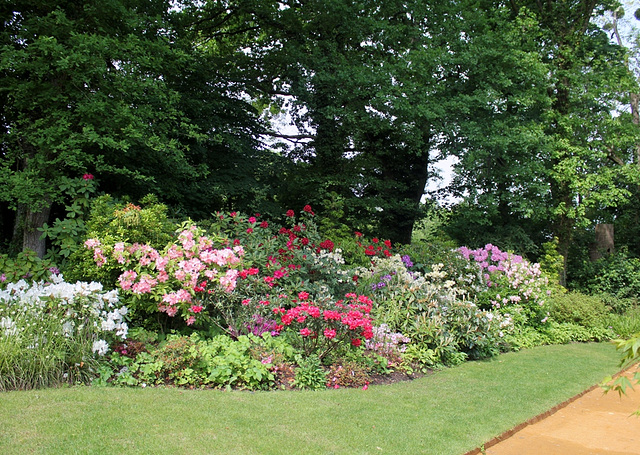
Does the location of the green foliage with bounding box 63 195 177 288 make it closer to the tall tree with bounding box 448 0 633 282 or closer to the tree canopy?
the tree canopy

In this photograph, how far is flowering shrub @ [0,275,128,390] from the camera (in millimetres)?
4277

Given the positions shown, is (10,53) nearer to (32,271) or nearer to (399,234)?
(32,271)

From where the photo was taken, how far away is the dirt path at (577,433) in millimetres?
3986

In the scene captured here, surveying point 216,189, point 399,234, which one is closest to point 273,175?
point 216,189

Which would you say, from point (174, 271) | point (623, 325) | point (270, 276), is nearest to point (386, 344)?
point (270, 276)

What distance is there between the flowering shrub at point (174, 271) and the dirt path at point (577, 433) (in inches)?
128

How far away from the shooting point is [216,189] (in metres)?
10.6

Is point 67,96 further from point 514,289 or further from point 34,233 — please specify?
point 514,289

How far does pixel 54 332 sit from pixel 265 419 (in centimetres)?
221

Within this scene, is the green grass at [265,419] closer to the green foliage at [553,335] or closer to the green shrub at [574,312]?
the green foliage at [553,335]

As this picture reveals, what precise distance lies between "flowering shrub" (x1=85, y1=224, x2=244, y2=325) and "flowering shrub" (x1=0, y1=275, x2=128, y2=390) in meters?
0.44

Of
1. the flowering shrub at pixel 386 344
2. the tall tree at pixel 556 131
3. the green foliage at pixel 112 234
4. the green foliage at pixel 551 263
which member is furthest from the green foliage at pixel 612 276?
the green foliage at pixel 112 234

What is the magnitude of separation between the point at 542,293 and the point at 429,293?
136 inches

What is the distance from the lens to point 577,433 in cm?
444
